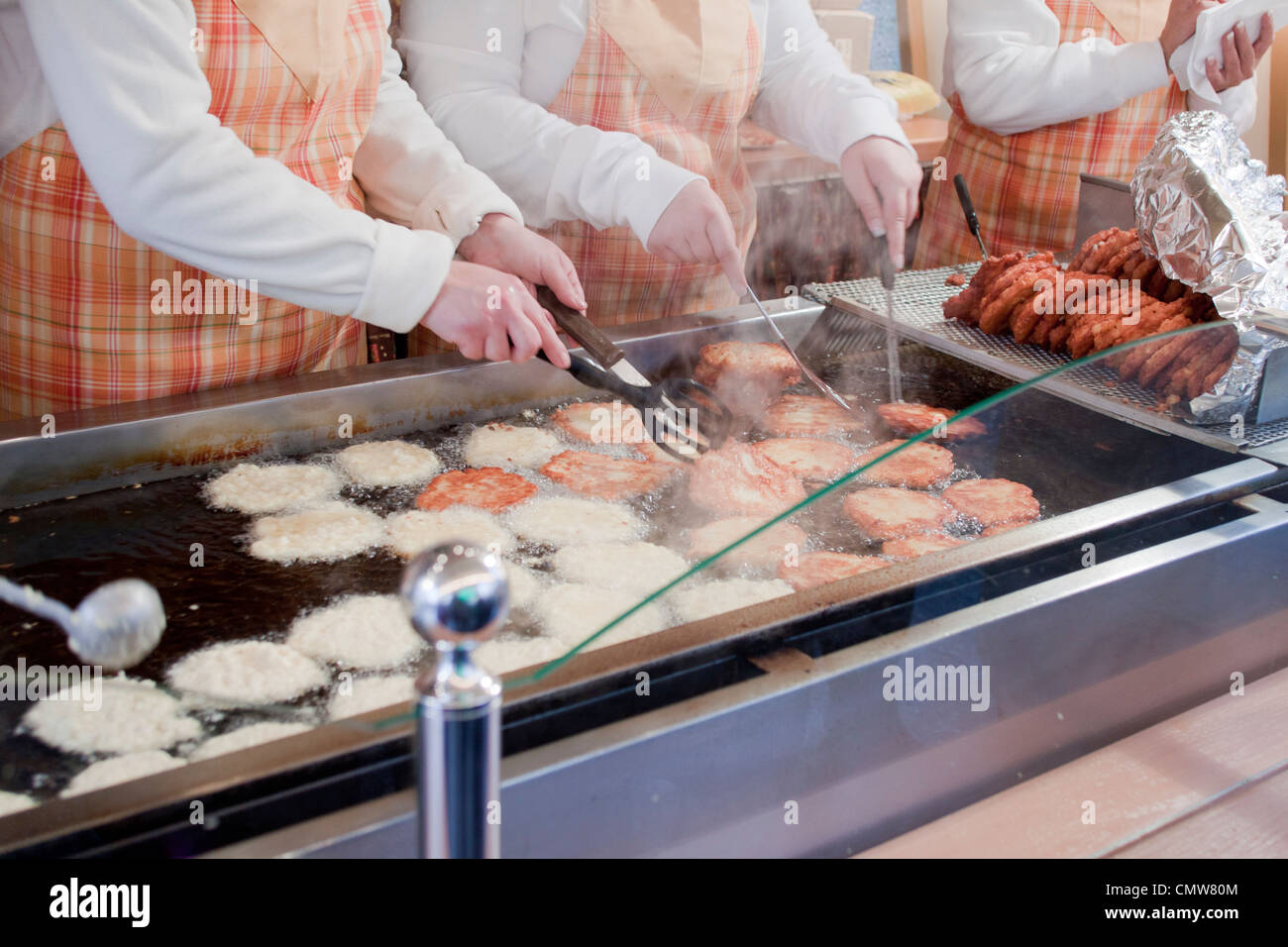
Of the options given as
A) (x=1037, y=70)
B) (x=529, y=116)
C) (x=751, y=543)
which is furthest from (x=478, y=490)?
(x=1037, y=70)

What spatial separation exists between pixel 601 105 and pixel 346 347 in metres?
0.76

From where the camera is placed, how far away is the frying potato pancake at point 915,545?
1.41 meters

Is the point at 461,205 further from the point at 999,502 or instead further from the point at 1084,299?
the point at 1084,299

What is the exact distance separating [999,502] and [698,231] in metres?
0.80

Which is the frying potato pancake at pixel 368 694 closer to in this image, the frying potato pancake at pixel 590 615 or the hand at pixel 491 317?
the frying potato pancake at pixel 590 615

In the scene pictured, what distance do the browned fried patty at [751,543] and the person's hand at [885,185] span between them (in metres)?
1.20

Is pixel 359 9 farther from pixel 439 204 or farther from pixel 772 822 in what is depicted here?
pixel 772 822

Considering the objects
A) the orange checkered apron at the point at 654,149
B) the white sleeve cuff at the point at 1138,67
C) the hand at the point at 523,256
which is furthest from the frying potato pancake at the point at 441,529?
the white sleeve cuff at the point at 1138,67

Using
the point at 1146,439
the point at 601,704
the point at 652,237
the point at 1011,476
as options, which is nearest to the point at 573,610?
the point at 601,704

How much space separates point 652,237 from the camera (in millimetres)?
2037

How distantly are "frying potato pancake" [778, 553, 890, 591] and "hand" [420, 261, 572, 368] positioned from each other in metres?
0.51

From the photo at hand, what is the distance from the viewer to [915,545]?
1.44m

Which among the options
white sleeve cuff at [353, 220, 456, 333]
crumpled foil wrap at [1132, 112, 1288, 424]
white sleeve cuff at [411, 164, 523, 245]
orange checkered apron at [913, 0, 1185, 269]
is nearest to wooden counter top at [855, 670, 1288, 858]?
crumpled foil wrap at [1132, 112, 1288, 424]
